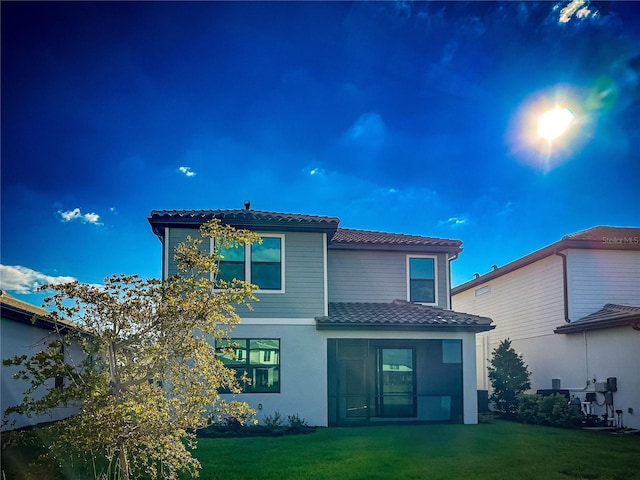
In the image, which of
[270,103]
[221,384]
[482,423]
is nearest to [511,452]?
[482,423]

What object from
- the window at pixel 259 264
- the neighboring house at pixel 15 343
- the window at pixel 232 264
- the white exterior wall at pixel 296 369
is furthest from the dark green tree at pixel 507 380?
the neighboring house at pixel 15 343

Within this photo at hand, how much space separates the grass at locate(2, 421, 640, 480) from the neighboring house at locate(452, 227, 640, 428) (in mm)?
1947

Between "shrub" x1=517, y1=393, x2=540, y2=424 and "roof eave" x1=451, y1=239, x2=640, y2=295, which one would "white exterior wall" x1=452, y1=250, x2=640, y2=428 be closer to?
"roof eave" x1=451, y1=239, x2=640, y2=295

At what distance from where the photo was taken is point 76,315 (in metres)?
6.13

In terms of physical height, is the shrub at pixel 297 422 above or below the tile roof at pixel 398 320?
below

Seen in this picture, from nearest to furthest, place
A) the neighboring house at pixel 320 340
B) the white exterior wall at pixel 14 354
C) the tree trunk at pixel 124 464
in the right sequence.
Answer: the tree trunk at pixel 124 464 < the white exterior wall at pixel 14 354 < the neighboring house at pixel 320 340

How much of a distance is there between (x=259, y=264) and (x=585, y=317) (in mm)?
9656

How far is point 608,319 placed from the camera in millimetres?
14461

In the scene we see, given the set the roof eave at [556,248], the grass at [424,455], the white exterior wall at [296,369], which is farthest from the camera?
the roof eave at [556,248]

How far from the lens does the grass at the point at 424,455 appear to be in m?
8.53

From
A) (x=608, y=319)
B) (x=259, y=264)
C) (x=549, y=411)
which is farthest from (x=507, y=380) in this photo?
(x=259, y=264)

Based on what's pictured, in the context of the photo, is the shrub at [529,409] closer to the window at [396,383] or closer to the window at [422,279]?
the window at [396,383]

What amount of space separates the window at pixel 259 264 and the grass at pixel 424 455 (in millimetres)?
3909

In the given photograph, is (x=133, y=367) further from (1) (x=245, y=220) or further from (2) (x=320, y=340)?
(2) (x=320, y=340)
